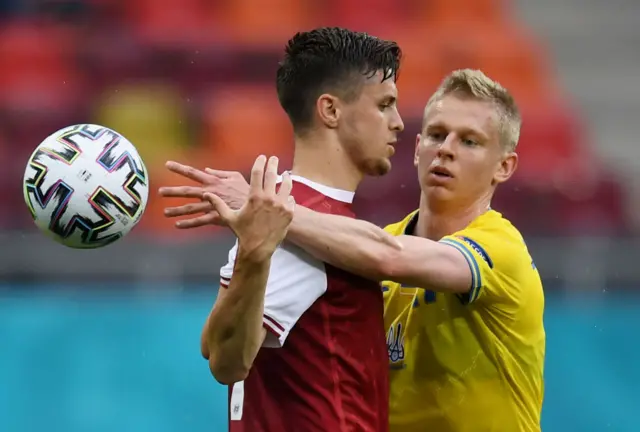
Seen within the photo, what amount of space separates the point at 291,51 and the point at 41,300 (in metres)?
5.51

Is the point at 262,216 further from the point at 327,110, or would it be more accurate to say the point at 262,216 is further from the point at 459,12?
the point at 459,12

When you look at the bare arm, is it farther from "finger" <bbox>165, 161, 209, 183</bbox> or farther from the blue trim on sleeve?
"finger" <bbox>165, 161, 209, 183</bbox>

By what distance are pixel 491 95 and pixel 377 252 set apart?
863 mm

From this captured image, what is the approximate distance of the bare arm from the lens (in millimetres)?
2941

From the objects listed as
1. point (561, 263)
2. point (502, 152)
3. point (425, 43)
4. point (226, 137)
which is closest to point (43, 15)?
point (226, 137)

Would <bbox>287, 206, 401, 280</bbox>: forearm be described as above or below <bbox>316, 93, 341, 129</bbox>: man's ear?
below

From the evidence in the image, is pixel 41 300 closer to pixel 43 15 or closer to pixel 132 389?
pixel 132 389

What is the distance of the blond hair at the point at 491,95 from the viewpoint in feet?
11.9

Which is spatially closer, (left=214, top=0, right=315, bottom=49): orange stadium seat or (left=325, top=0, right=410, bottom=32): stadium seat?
(left=214, top=0, right=315, bottom=49): orange stadium seat

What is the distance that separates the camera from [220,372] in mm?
2816

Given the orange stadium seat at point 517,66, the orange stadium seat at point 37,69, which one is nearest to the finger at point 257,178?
the orange stadium seat at point 37,69

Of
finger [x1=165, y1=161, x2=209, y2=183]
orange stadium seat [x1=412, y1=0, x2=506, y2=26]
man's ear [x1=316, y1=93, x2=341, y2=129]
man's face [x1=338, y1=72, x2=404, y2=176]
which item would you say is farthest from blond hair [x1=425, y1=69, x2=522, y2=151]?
orange stadium seat [x1=412, y1=0, x2=506, y2=26]

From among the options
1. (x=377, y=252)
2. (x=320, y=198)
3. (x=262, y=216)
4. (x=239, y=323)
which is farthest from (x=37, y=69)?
(x=262, y=216)

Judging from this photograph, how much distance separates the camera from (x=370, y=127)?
3154 mm
